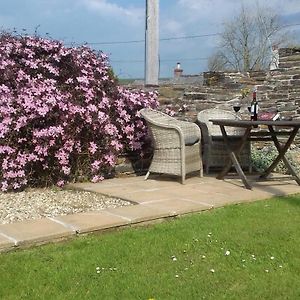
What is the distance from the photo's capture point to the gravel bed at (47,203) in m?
3.60

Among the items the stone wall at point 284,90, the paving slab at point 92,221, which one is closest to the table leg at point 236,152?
the paving slab at point 92,221

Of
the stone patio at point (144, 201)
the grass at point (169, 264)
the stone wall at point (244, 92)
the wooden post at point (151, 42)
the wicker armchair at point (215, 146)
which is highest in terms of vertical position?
the wooden post at point (151, 42)

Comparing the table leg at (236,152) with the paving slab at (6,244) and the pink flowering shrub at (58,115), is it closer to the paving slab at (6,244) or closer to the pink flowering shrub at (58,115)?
the pink flowering shrub at (58,115)

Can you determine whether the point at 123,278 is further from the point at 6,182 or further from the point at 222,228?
the point at 6,182

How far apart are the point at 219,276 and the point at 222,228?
31.2 inches

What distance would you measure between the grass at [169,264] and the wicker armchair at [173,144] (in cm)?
146

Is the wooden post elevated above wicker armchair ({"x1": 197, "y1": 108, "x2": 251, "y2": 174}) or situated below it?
above

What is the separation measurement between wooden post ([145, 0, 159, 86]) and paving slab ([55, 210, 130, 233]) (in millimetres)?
3242

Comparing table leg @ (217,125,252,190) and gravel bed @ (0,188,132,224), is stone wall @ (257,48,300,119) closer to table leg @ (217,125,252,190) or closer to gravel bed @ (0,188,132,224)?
table leg @ (217,125,252,190)

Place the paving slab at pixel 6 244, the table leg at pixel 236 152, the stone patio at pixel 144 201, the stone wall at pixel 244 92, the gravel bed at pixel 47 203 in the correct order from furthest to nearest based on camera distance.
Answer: the stone wall at pixel 244 92 → the table leg at pixel 236 152 → the gravel bed at pixel 47 203 → the stone patio at pixel 144 201 → the paving slab at pixel 6 244

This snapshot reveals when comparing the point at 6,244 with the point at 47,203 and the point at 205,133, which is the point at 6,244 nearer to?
the point at 47,203

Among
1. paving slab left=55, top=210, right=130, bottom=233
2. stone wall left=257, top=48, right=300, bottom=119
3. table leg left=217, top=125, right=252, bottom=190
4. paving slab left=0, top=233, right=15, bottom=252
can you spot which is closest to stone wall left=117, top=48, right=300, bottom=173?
stone wall left=257, top=48, right=300, bottom=119

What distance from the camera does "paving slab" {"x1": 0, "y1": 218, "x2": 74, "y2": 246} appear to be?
2924mm

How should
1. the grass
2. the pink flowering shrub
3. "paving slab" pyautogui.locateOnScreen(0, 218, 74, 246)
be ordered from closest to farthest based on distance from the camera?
1. the grass
2. "paving slab" pyautogui.locateOnScreen(0, 218, 74, 246)
3. the pink flowering shrub
